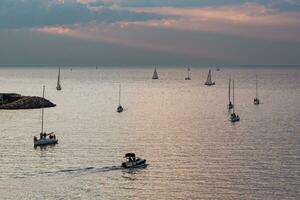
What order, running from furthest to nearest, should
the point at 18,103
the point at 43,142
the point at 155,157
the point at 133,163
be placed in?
the point at 18,103 → the point at 43,142 → the point at 155,157 → the point at 133,163

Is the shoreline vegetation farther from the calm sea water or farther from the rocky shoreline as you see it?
the calm sea water

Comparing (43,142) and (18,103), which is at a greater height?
(18,103)

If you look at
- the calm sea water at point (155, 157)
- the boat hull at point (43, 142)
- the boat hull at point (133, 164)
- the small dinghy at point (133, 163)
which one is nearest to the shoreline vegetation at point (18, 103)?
the calm sea water at point (155, 157)

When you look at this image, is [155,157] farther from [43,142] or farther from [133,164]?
[43,142]

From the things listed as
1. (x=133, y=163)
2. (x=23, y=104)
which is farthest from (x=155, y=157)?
(x=23, y=104)

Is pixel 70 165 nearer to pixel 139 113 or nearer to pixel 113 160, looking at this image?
pixel 113 160

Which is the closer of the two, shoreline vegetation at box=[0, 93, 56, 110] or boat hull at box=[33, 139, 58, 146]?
boat hull at box=[33, 139, 58, 146]

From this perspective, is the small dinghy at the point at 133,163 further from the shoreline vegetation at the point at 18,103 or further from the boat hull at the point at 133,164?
the shoreline vegetation at the point at 18,103

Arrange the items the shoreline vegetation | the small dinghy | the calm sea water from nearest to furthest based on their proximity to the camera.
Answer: the calm sea water
the small dinghy
the shoreline vegetation

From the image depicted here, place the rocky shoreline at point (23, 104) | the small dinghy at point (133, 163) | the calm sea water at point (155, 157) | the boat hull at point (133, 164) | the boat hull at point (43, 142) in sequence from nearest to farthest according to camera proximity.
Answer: the calm sea water at point (155, 157), the boat hull at point (133, 164), the small dinghy at point (133, 163), the boat hull at point (43, 142), the rocky shoreline at point (23, 104)

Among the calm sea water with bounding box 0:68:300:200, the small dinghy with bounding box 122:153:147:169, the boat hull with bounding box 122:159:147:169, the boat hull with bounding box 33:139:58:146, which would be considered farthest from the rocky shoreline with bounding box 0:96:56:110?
the boat hull with bounding box 122:159:147:169

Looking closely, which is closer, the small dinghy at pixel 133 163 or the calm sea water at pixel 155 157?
the calm sea water at pixel 155 157
